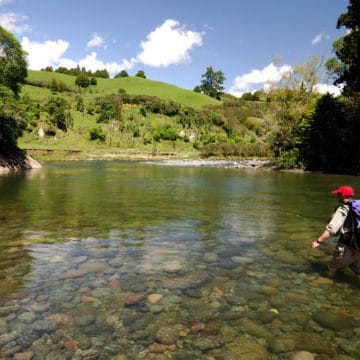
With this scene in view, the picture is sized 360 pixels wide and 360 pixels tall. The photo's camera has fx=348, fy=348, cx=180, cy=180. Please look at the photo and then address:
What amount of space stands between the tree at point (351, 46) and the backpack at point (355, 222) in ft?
107

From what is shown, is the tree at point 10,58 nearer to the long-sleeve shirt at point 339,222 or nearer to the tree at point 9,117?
the tree at point 9,117

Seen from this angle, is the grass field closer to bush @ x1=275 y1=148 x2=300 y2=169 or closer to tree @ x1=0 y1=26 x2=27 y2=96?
tree @ x1=0 y1=26 x2=27 y2=96

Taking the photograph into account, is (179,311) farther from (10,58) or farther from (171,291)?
(10,58)

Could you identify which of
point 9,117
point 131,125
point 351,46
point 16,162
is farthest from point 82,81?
point 351,46

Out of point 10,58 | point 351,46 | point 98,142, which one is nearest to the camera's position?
point 351,46

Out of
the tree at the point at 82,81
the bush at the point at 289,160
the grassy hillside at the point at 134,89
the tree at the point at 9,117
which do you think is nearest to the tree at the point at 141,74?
the grassy hillside at the point at 134,89

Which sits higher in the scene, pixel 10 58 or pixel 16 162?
pixel 10 58

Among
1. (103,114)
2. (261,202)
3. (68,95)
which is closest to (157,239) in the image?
(261,202)

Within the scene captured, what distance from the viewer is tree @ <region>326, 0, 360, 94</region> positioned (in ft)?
109

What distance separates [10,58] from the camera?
42.8 meters

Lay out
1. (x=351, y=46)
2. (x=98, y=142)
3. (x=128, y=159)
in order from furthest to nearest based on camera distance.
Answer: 1. (x=98, y=142)
2. (x=128, y=159)
3. (x=351, y=46)

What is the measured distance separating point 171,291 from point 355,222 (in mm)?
3554

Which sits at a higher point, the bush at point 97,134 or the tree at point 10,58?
the tree at point 10,58

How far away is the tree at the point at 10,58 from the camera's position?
41812 mm
